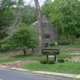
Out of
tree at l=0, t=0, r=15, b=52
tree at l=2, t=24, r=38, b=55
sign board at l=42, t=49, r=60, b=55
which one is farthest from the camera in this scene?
tree at l=0, t=0, r=15, b=52

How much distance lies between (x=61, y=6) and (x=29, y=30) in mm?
10072

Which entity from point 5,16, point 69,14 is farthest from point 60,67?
point 5,16

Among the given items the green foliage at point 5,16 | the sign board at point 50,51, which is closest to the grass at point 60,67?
the sign board at point 50,51

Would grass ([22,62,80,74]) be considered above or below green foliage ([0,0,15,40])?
below

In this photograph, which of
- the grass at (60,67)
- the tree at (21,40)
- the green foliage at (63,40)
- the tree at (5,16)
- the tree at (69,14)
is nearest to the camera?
the grass at (60,67)

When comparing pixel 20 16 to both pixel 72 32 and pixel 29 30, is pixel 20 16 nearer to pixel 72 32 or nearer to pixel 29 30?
pixel 29 30

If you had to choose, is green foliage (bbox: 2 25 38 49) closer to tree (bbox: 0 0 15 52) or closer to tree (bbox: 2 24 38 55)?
tree (bbox: 2 24 38 55)

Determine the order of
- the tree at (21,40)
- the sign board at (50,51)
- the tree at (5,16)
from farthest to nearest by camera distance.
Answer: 1. the tree at (5,16)
2. the tree at (21,40)
3. the sign board at (50,51)

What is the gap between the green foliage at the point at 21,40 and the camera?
3559cm

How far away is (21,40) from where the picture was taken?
36094 mm

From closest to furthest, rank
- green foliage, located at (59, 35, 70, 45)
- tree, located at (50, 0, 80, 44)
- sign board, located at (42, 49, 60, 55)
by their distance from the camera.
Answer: sign board, located at (42, 49, 60, 55) → tree, located at (50, 0, 80, 44) → green foliage, located at (59, 35, 70, 45)

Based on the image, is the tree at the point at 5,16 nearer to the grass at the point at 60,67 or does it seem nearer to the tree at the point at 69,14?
the tree at the point at 69,14

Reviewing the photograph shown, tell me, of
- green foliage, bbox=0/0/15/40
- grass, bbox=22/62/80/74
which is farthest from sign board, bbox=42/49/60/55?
green foliage, bbox=0/0/15/40

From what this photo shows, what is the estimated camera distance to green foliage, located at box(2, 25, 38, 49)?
3559 cm
